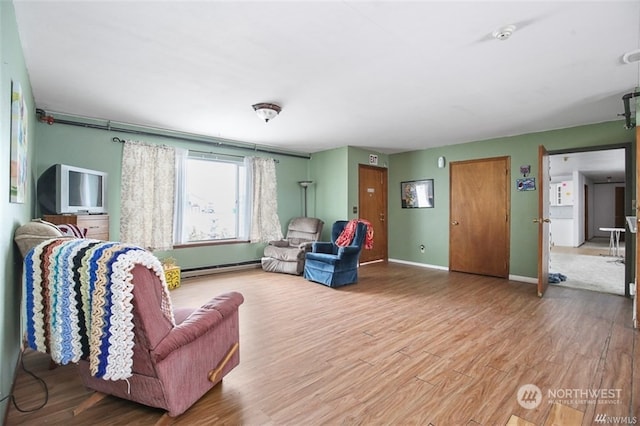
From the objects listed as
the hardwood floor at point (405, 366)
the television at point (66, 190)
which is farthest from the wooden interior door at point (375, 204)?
the television at point (66, 190)

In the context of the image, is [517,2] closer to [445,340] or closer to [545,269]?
[445,340]

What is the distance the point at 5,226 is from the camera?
1.66m

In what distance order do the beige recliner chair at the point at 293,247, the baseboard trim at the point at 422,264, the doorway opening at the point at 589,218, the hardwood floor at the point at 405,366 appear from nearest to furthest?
the hardwood floor at the point at 405,366
the doorway opening at the point at 589,218
the beige recliner chair at the point at 293,247
the baseboard trim at the point at 422,264

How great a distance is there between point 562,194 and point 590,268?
4591mm

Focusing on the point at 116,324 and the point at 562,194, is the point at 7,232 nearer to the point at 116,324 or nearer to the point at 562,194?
the point at 116,324

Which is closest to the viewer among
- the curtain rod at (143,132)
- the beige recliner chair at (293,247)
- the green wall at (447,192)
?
the curtain rod at (143,132)

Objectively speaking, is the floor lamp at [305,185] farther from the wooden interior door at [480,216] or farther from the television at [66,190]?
the television at [66,190]

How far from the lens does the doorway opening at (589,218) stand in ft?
16.0

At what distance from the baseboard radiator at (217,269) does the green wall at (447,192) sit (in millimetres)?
3045

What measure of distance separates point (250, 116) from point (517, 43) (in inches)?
117

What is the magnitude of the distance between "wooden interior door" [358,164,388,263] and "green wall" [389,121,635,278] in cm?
16

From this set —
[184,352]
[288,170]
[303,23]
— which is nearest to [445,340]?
[184,352]

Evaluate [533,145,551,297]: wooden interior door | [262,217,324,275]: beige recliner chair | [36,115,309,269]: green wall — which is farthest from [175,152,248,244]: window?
[533,145,551,297]: wooden interior door

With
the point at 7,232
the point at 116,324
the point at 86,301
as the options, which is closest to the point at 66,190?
the point at 7,232
